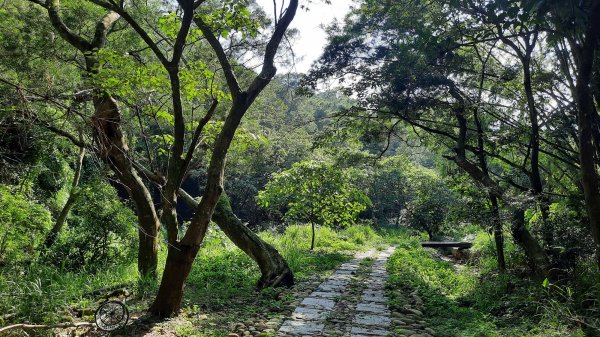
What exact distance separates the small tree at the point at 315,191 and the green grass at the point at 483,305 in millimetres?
3369

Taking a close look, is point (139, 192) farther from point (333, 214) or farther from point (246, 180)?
point (246, 180)

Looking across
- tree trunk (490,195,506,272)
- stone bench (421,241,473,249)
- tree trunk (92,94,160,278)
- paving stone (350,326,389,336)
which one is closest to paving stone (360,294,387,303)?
paving stone (350,326,389,336)

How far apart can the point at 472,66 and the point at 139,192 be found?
6876 millimetres

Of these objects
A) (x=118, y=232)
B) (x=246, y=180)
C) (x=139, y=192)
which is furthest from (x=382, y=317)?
(x=246, y=180)

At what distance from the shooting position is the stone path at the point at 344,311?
493 centimetres

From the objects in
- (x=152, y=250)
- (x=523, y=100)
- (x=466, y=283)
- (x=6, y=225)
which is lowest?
(x=466, y=283)

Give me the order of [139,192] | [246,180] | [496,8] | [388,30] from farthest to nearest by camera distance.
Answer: [246,180], [388,30], [139,192], [496,8]

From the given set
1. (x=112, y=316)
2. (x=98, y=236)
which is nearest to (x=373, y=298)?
(x=112, y=316)

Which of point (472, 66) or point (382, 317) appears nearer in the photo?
point (382, 317)

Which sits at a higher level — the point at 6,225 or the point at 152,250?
the point at 6,225

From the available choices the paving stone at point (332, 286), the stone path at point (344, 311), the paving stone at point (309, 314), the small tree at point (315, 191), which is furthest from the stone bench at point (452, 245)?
the paving stone at point (309, 314)

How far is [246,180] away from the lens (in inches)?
861

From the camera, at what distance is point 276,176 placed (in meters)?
11.9

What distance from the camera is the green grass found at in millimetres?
5055
